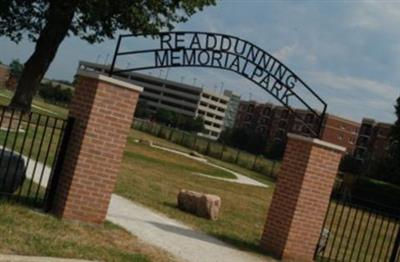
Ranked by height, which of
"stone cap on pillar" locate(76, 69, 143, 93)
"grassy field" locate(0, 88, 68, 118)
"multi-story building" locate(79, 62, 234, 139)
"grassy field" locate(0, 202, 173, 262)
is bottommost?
"grassy field" locate(0, 88, 68, 118)

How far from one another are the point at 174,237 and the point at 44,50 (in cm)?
1825

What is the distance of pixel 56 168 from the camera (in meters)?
10.3

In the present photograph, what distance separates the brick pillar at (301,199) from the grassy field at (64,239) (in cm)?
324

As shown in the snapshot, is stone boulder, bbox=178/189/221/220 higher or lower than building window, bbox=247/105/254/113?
lower

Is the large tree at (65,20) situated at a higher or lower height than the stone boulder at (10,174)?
higher

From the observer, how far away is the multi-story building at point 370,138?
113 m

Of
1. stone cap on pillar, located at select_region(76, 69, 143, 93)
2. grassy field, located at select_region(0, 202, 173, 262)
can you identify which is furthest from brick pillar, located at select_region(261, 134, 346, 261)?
stone cap on pillar, located at select_region(76, 69, 143, 93)

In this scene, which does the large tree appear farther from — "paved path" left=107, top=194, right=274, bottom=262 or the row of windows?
the row of windows

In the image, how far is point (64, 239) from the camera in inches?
343

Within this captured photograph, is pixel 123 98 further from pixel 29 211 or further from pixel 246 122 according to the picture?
pixel 246 122

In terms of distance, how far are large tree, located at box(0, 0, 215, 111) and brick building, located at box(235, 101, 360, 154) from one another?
76.5 m

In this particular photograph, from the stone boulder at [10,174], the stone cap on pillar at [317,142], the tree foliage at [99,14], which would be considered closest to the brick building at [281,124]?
the tree foliage at [99,14]

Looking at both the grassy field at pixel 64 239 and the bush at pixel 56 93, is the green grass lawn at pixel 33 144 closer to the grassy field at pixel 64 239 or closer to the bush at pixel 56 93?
the grassy field at pixel 64 239

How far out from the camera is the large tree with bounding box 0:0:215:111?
27156 millimetres
